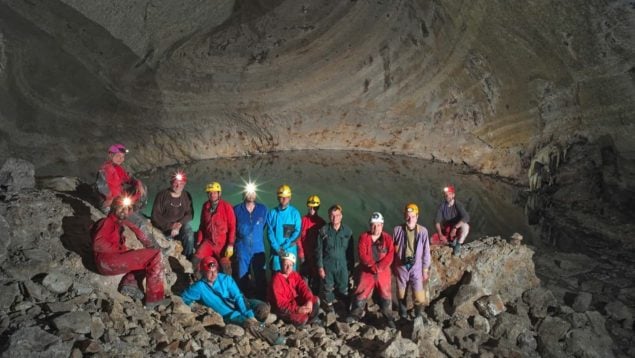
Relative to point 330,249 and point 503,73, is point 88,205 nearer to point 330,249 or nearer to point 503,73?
point 330,249

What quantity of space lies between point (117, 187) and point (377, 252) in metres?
3.52

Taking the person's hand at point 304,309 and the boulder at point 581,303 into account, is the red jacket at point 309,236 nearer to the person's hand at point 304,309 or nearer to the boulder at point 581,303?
the person's hand at point 304,309

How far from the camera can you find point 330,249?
5898mm

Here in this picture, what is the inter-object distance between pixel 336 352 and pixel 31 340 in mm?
2790

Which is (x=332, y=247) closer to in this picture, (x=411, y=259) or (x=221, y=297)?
(x=411, y=259)

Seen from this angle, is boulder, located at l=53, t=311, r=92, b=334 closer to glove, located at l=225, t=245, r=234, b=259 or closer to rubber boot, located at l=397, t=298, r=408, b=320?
glove, located at l=225, t=245, r=234, b=259

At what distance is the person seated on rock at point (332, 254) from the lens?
5895mm

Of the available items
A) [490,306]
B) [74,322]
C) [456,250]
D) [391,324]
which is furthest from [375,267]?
[74,322]

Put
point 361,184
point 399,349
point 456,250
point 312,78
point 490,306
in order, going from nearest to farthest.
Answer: point 399,349
point 490,306
point 456,250
point 361,184
point 312,78

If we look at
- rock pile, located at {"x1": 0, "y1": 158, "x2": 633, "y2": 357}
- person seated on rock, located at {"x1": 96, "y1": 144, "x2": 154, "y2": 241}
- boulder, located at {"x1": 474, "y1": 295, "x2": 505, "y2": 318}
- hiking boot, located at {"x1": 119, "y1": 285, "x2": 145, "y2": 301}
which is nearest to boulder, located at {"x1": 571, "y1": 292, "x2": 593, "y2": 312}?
rock pile, located at {"x1": 0, "y1": 158, "x2": 633, "y2": 357}

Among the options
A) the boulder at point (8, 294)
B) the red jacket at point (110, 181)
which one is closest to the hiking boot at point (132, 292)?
the boulder at point (8, 294)

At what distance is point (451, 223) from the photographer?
707 centimetres

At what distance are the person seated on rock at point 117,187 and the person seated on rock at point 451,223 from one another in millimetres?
4006

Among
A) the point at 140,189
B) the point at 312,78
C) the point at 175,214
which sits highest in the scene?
the point at 312,78
